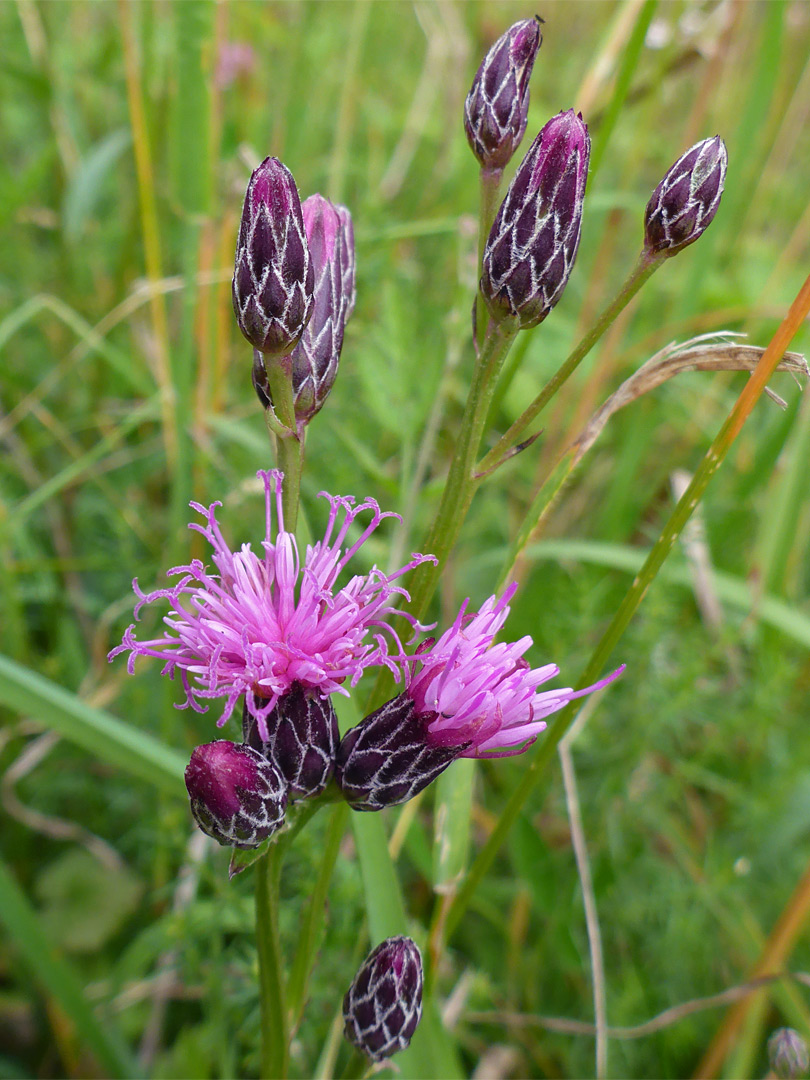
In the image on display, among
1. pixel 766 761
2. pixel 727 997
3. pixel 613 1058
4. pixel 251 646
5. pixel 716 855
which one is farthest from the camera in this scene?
pixel 766 761

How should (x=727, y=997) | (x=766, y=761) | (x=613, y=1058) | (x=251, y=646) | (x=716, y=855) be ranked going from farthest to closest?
1. (x=766, y=761)
2. (x=716, y=855)
3. (x=613, y=1058)
4. (x=727, y=997)
5. (x=251, y=646)

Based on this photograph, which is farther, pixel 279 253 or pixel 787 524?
pixel 787 524

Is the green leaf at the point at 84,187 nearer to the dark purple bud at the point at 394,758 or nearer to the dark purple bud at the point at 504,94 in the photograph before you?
the dark purple bud at the point at 504,94

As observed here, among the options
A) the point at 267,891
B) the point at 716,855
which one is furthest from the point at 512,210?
the point at 716,855

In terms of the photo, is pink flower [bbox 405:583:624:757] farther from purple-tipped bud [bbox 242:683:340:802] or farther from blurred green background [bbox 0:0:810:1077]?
blurred green background [bbox 0:0:810:1077]

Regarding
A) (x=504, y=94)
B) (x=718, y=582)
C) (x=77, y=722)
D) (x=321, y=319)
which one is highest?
(x=504, y=94)

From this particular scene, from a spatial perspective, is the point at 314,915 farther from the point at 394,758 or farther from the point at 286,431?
the point at 286,431

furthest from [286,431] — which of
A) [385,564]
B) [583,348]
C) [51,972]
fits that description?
[51,972]

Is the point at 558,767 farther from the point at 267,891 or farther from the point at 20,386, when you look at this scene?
the point at 20,386
